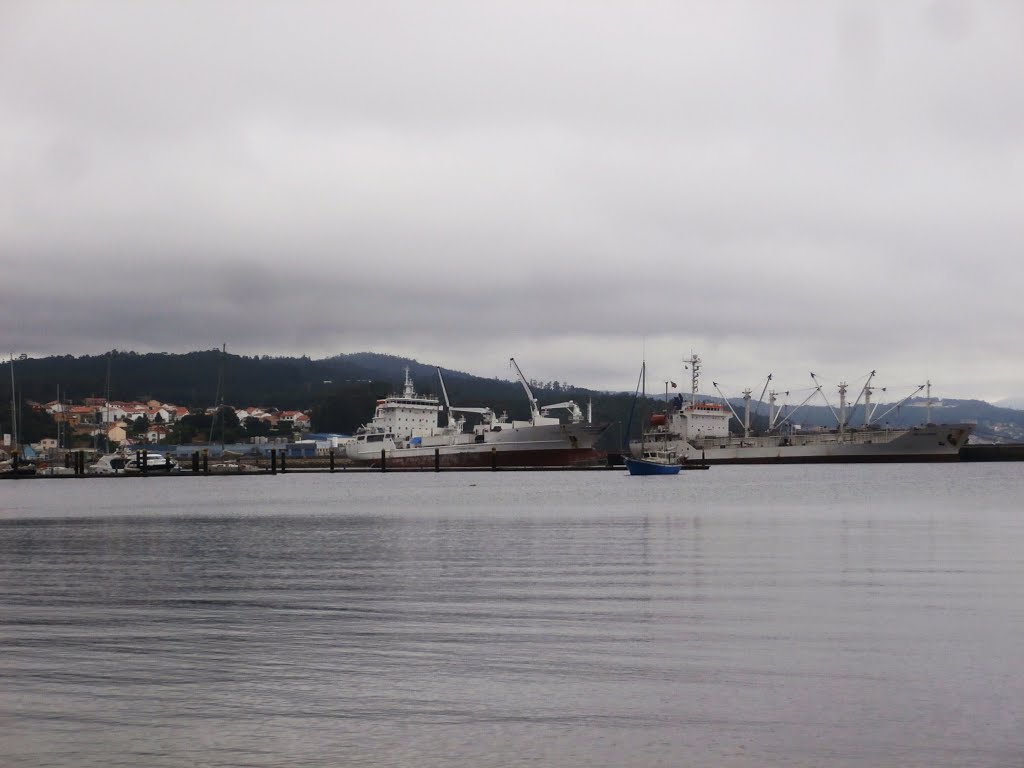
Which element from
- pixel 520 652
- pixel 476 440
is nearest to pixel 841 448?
pixel 476 440

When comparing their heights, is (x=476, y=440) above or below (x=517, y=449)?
above

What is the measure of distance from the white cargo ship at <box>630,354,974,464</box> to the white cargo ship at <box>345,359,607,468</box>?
1482 cm

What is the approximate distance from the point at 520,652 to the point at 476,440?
104 meters

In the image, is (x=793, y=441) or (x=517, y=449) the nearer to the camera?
(x=517, y=449)

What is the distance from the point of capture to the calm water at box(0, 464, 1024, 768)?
10.3m

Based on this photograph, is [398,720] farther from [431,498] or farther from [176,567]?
[431,498]

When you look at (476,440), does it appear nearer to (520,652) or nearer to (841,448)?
(841,448)

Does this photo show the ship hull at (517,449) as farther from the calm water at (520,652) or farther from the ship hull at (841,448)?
the calm water at (520,652)

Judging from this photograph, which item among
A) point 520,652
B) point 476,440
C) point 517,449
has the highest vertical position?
point 476,440

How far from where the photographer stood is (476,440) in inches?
4656

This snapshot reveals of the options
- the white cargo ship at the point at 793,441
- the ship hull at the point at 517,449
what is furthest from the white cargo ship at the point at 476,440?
the white cargo ship at the point at 793,441

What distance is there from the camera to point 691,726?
1070cm

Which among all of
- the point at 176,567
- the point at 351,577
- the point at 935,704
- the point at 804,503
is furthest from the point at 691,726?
the point at 804,503

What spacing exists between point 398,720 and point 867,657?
6001 mm
